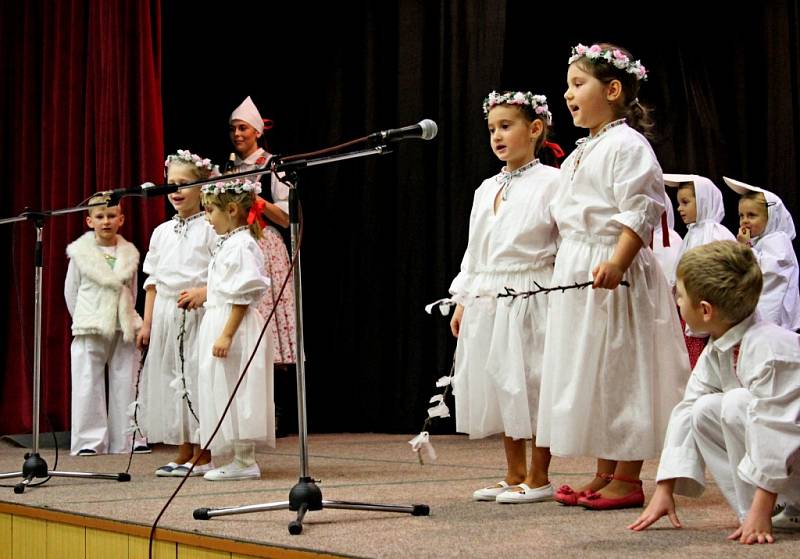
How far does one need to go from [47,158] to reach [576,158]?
4334mm

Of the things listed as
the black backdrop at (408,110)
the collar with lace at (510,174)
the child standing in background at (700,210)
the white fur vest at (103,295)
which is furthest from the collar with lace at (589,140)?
the white fur vest at (103,295)

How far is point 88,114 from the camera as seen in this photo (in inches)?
246

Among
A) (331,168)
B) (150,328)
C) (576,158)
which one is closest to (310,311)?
(331,168)

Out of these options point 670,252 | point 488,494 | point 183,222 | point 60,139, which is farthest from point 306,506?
point 60,139

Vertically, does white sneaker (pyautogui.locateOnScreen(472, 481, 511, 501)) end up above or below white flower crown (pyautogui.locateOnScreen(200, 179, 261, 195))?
below

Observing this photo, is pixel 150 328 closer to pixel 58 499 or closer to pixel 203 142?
pixel 58 499

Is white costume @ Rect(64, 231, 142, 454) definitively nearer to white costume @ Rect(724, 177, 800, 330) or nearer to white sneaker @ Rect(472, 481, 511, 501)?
white sneaker @ Rect(472, 481, 511, 501)

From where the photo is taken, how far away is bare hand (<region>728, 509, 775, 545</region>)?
7.38 ft

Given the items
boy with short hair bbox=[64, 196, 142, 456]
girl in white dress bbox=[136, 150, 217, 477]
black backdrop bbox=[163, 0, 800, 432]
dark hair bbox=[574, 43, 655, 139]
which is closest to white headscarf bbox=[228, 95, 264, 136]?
black backdrop bbox=[163, 0, 800, 432]

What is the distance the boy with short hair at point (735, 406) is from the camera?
7.45 ft

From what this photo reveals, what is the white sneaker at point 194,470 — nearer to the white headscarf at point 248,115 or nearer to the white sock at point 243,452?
the white sock at point 243,452

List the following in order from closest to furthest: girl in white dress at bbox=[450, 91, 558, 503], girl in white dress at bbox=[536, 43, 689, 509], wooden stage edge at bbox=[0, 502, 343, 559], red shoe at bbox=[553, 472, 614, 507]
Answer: wooden stage edge at bbox=[0, 502, 343, 559]
girl in white dress at bbox=[536, 43, 689, 509]
red shoe at bbox=[553, 472, 614, 507]
girl in white dress at bbox=[450, 91, 558, 503]

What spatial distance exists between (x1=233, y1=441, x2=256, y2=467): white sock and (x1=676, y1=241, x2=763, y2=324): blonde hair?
7.05 feet

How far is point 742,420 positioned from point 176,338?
270 cm
